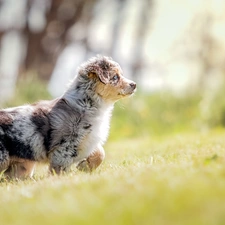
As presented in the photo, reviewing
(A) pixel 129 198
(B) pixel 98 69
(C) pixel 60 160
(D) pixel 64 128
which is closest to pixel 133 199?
(A) pixel 129 198

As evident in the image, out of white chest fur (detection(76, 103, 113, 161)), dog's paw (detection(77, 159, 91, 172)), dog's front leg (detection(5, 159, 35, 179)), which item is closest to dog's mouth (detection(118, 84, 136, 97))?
white chest fur (detection(76, 103, 113, 161))

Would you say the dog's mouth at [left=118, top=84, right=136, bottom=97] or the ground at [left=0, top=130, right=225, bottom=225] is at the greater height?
the dog's mouth at [left=118, top=84, right=136, bottom=97]

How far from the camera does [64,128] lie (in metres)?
7.08

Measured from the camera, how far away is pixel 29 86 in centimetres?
1588

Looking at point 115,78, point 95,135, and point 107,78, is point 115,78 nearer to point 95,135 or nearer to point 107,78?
point 107,78

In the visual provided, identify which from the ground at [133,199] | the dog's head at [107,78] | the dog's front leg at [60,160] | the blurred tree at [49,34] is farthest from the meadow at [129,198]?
the blurred tree at [49,34]

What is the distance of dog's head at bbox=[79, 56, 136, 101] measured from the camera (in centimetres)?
754

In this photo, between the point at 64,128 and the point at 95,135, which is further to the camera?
the point at 95,135

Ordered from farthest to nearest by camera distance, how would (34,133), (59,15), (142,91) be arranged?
(59,15), (142,91), (34,133)

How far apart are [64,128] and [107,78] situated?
0.97 meters

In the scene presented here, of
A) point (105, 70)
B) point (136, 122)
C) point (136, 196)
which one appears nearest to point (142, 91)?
point (136, 122)

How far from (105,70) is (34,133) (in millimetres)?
1289

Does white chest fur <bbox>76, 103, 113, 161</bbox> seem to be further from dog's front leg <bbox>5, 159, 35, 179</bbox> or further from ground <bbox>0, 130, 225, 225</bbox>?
ground <bbox>0, 130, 225, 225</bbox>

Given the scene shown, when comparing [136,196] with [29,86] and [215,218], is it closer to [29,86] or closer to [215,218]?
[215,218]
